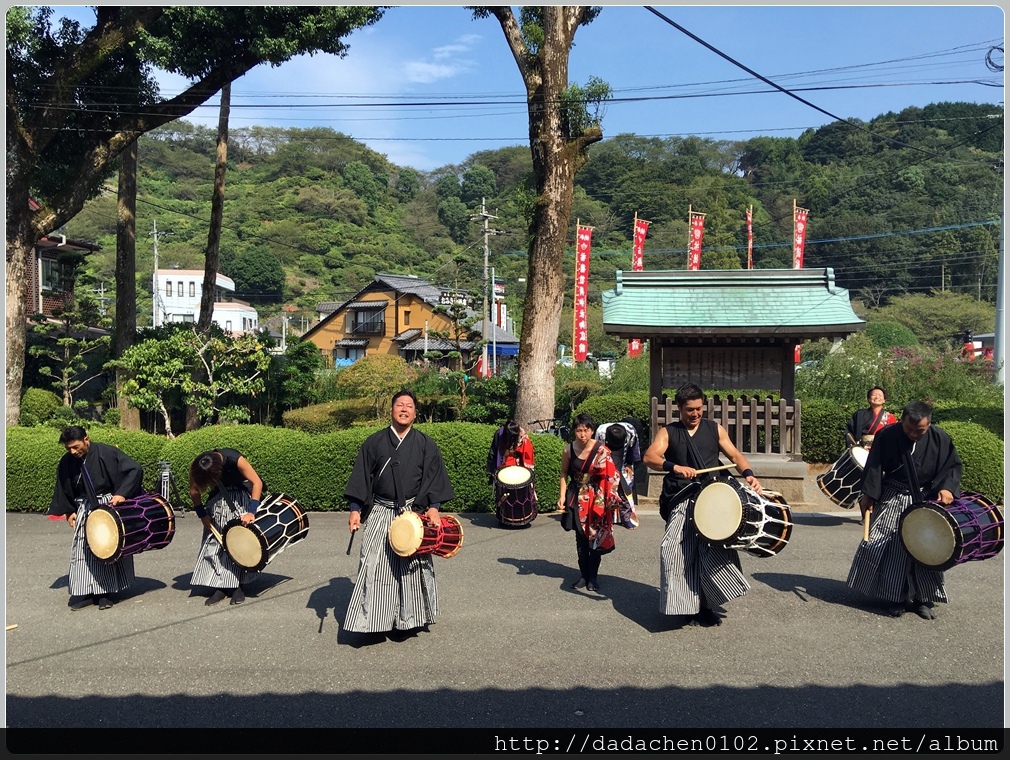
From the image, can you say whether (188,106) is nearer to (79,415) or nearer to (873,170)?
(79,415)

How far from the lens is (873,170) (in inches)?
2753

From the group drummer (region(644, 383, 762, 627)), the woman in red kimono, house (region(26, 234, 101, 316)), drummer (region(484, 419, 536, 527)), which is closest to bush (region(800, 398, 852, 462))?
drummer (region(484, 419, 536, 527))

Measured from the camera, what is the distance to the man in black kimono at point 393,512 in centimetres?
614

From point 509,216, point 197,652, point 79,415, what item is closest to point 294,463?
point 197,652

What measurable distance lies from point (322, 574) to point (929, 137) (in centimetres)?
6388

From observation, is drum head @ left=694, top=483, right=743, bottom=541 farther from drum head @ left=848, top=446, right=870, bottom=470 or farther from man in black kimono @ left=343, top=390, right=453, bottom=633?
drum head @ left=848, top=446, right=870, bottom=470

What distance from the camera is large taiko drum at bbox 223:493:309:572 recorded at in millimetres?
7086

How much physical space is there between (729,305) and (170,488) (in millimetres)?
8596

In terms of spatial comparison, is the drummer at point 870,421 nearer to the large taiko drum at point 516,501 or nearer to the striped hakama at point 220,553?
the large taiko drum at point 516,501

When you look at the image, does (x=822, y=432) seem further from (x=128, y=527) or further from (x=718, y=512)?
(x=128, y=527)

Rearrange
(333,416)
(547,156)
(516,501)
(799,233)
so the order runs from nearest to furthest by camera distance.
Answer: (516,501) < (547,156) < (333,416) < (799,233)

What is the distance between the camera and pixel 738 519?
6121 mm

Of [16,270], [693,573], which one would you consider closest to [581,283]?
[16,270]

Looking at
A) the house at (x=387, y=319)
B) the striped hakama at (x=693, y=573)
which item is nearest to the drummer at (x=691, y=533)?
the striped hakama at (x=693, y=573)
